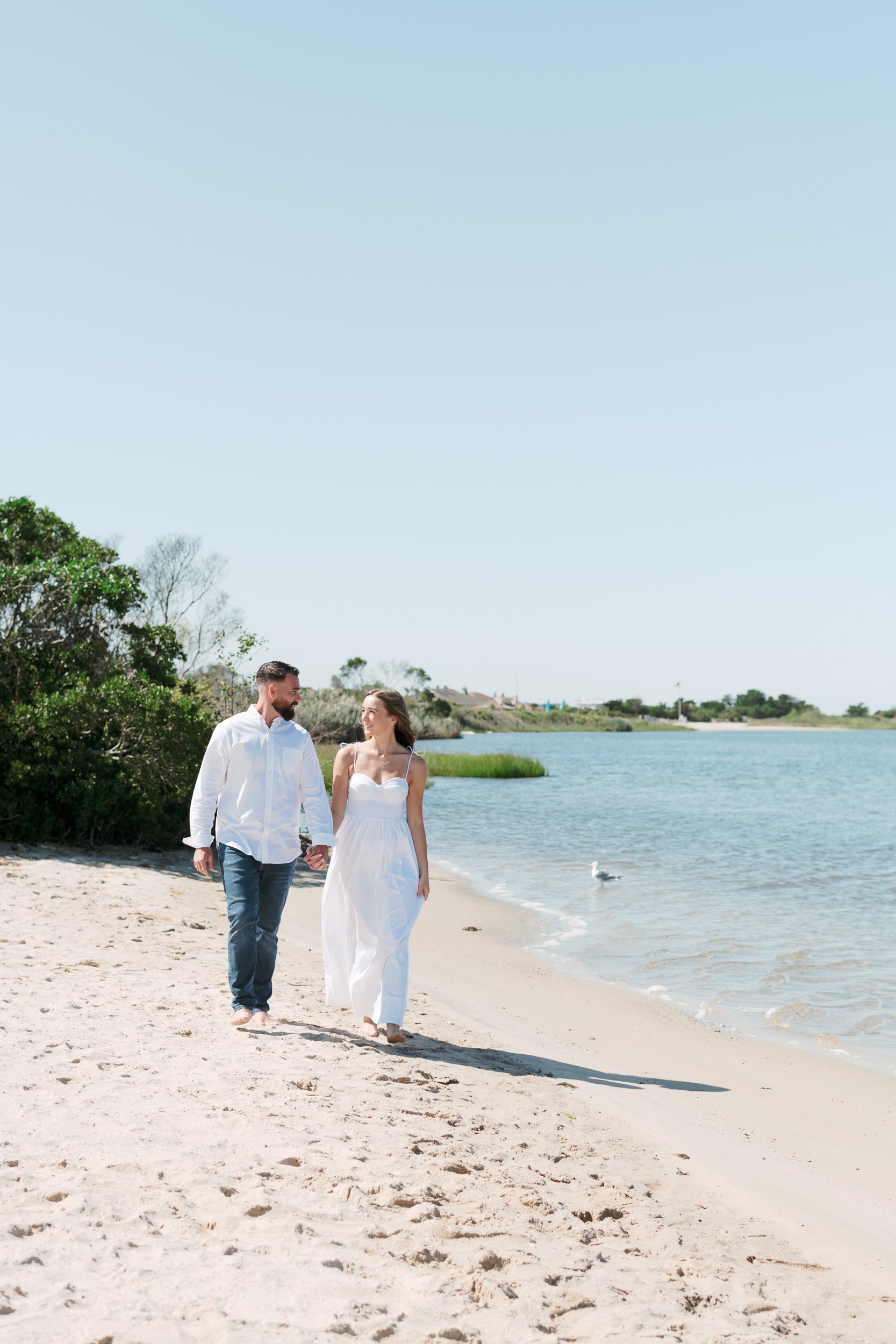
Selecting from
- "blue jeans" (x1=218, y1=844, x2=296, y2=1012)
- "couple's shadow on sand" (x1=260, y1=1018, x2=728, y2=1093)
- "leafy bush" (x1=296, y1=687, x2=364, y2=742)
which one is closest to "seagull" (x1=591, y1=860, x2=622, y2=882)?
"couple's shadow on sand" (x1=260, y1=1018, x2=728, y2=1093)

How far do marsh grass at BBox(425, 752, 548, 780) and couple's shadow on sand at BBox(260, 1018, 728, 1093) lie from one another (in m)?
35.3

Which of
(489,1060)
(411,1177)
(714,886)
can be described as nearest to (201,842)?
(489,1060)

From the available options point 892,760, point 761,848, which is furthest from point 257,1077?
point 892,760

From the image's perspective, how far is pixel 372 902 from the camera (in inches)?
240

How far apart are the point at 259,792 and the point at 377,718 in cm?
81

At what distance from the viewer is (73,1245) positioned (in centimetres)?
318

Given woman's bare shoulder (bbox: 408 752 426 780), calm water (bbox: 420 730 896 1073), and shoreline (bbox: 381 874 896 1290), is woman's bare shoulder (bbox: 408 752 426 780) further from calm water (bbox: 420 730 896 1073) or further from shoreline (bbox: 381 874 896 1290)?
calm water (bbox: 420 730 896 1073)

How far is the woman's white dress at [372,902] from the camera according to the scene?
6.07m

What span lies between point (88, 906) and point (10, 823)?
3.67 metres

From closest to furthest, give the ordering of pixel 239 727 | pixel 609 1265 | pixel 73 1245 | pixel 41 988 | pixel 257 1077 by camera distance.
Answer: pixel 73 1245
pixel 609 1265
pixel 257 1077
pixel 239 727
pixel 41 988

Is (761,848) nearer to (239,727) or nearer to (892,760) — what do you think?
(239,727)

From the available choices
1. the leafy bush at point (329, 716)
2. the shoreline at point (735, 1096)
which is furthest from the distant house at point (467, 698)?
the shoreline at point (735, 1096)

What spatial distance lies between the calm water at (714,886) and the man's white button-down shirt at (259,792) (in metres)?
4.59

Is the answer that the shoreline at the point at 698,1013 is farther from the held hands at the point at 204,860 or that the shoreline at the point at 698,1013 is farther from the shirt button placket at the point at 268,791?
the held hands at the point at 204,860
